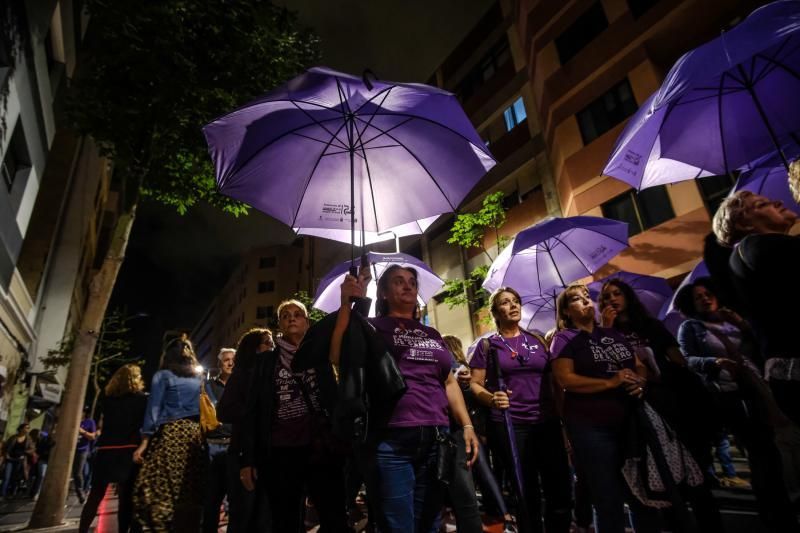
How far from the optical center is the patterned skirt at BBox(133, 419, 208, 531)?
12.1 ft

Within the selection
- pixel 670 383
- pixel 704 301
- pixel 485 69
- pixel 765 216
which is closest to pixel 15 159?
pixel 670 383

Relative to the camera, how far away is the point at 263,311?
183 feet

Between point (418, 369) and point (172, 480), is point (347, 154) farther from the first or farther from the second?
point (172, 480)

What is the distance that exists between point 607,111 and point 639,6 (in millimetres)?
3367

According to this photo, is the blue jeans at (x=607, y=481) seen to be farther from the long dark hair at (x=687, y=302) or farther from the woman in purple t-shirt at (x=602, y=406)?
the long dark hair at (x=687, y=302)

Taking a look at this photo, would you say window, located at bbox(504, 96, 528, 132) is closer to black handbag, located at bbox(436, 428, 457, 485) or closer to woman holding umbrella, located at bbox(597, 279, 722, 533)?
woman holding umbrella, located at bbox(597, 279, 722, 533)

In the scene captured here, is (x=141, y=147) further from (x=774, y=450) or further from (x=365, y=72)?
(x=774, y=450)

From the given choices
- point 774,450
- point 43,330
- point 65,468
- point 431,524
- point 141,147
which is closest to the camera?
point 431,524

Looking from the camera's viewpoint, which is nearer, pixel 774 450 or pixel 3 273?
pixel 774 450

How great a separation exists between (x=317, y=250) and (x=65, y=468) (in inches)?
1558

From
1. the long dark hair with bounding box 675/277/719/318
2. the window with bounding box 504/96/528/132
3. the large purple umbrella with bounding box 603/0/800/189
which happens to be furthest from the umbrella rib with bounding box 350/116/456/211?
the window with bounding box 504/96/528/132

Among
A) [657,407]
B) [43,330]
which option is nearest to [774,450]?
[657,407]

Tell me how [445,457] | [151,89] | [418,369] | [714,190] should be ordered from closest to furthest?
[445,457] < [418,369] < [151,89] < [714,190]

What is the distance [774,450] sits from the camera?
3.22m
